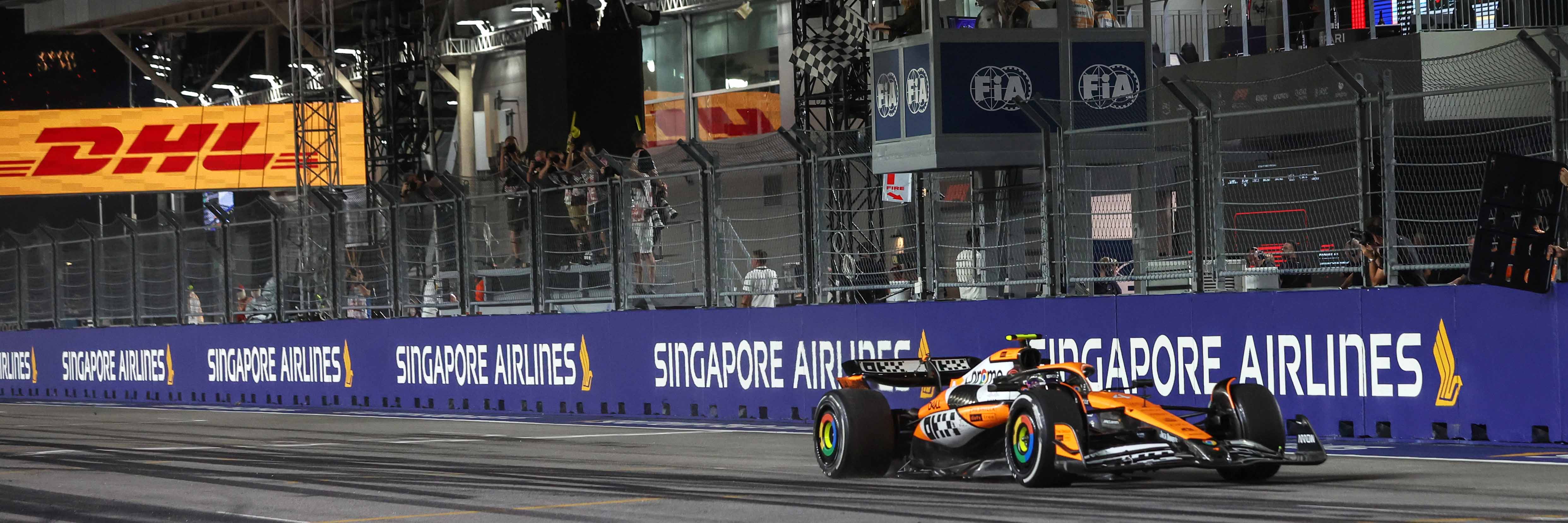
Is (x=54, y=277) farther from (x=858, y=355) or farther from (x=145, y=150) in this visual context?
(x=858, y=355)

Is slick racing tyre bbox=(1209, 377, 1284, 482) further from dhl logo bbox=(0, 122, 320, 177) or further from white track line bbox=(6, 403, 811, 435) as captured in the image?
dhl logo bbox=(0, 122, 320, 177)

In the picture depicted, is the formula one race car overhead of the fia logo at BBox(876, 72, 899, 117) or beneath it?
beneath

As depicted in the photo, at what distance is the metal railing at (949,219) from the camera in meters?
11.4

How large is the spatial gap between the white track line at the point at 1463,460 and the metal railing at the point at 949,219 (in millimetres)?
1326

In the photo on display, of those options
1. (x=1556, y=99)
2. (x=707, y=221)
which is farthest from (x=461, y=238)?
(x=1556, y=99)

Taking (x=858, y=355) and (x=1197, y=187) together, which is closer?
(x=1197, y=187)

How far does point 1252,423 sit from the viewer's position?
26.9 ft

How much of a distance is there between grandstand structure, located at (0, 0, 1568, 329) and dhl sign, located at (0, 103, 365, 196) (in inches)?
32.3

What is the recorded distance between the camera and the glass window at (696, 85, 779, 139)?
29000 mm

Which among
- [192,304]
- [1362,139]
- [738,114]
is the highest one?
[738,114]

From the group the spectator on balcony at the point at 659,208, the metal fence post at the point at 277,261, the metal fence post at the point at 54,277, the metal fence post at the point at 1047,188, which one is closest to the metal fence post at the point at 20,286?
the metal fence post at the point at 54,277

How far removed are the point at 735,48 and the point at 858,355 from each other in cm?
1614

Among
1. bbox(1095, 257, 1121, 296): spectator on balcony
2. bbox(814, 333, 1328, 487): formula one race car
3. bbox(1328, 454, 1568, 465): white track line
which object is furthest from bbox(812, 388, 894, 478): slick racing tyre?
bbox(1095, 257, 1121, 296): spectator on balcony

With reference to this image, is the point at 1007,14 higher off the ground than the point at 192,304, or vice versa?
the point at 1007,14
